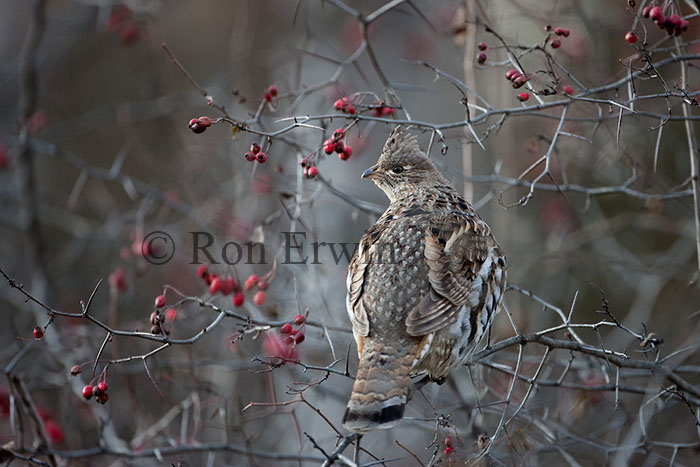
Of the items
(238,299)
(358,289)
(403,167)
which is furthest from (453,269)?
(238,299)

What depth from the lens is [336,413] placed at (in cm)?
794

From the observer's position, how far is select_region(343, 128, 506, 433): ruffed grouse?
381cm

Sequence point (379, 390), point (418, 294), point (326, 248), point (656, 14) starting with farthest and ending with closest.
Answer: point (326, 248)
point (418, 294)
point (379, 390)
point (656, 14)

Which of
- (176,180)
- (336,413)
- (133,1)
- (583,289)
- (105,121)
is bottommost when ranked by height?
(336,413)

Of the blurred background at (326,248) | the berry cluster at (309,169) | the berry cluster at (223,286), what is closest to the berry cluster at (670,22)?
the blurred background at (326,248)

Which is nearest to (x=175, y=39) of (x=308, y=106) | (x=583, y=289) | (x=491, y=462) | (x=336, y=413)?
(x=308, y=106)

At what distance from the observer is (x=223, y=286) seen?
4.32 meters

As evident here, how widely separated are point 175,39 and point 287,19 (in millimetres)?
2020

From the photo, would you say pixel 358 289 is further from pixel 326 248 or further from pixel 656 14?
pixel 326 248

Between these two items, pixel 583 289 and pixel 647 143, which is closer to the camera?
pixel 647 143

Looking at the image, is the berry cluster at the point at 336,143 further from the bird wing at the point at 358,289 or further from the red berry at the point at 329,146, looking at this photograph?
the bird wing at the point at 358,289

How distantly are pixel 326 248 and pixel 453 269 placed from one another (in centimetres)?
339

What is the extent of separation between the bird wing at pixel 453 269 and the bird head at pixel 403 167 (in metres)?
0.62

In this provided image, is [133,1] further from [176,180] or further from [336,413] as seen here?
[336,413]
